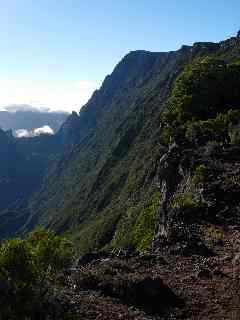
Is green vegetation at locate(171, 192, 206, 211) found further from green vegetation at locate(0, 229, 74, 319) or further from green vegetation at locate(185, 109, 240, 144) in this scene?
green vegetation at locate(0, 229, 74, 319)

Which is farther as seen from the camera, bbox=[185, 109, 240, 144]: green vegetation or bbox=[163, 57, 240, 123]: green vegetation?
bbox=[163, 57, 240, 123]: green vegetation

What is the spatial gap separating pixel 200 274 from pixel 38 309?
11797 millimetres

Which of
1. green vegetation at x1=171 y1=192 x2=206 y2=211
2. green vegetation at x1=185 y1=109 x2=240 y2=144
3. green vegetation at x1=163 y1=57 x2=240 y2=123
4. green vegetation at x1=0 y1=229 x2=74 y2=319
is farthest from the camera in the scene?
green vegetation at x1=163 y1=57 x2=240 y2=123

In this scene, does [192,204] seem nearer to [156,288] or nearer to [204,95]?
[156,288]

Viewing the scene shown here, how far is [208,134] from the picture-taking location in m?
57.7

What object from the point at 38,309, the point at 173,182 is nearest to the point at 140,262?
the point at 38,309

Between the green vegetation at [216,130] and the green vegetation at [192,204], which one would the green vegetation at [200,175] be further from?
the green vegetation at [216,130]

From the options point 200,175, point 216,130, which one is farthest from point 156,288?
point 216,130

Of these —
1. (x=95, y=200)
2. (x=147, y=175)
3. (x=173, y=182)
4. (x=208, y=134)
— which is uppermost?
Result: (x=208, y=134)

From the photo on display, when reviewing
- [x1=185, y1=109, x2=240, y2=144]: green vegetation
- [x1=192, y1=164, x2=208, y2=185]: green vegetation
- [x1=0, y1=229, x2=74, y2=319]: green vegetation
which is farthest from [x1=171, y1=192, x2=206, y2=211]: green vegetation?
[x1=0, y1=229, x2=74, y2=319]: green vegetation

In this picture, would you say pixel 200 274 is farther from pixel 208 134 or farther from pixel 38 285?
pixel 208 134

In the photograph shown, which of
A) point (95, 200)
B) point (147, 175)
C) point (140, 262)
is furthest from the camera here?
point (95, 200)

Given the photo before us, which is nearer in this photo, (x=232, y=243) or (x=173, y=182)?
(x=232, y=243)

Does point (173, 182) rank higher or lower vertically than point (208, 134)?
lower
